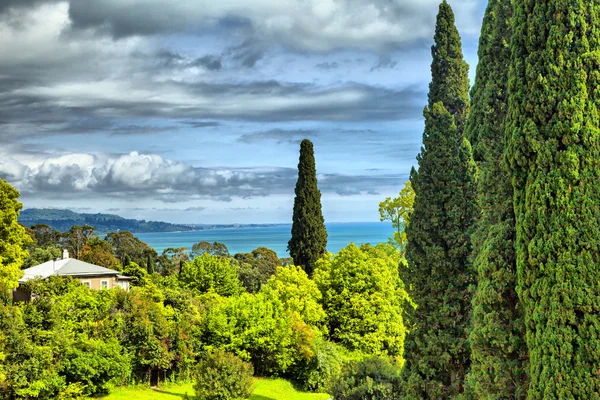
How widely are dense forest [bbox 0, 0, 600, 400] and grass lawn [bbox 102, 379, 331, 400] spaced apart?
1.83ft

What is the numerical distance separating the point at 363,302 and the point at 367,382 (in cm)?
998

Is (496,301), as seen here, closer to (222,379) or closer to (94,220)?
(222,379)

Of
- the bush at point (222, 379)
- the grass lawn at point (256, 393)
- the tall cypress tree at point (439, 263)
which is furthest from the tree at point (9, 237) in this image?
the tall cypress tree at point (439, 263)

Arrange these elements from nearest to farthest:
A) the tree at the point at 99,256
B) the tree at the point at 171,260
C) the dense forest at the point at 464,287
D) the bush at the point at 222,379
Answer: the dense forest at the point at 464,287
the bush at the point at 222,379
the tree at the point at 99,256
the tree at the point at 171,260

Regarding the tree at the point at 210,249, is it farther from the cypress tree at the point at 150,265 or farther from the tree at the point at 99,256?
the tree at the point at 99,256

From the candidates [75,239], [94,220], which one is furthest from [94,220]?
[75,239]

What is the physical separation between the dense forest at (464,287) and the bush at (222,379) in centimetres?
5

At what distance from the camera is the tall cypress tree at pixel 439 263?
10062mm

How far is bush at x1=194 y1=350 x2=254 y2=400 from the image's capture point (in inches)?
714

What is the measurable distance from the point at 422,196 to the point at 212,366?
36.8 feet

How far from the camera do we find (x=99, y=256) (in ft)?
167

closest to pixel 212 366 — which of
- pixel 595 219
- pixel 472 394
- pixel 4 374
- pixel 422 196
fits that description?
pixel 4 374

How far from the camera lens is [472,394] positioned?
785 centimetres

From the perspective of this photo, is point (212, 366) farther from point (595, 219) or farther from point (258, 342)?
point (595, 219)
